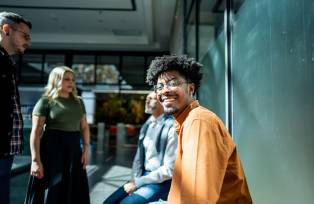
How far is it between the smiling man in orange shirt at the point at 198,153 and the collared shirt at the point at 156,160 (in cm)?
66

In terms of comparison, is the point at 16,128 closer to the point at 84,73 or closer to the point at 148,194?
the point at 148,194

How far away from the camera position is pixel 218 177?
0.89 meters

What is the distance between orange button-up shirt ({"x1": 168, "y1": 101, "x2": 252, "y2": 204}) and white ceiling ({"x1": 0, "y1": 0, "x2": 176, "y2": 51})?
20.1 ft

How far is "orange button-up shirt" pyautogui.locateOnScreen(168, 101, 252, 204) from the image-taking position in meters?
0.86

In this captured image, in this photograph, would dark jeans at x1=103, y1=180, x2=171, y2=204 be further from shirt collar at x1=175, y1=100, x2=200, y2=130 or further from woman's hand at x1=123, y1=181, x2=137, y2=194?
shirt collar at x1=175, y1=100, x2=200, y2=130

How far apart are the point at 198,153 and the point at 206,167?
0.04 metres

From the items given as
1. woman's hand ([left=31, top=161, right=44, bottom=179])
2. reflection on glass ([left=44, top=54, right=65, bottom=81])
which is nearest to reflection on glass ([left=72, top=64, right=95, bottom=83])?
reflection on glass ([left=44, top=54, right=65, bottom=81])

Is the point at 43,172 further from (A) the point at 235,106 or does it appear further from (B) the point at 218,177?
(B) the point at 218,177

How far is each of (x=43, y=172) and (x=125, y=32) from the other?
23.2ft

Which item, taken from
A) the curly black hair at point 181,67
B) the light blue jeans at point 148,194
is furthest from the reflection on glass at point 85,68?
the curly black hair at point 181,67

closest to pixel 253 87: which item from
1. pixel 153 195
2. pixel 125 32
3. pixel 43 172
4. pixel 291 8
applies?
pixel 291 8

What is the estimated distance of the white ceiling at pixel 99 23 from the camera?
22.8 feet

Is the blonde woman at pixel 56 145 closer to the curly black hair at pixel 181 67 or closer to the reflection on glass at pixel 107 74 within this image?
the curly black hair at pixel 181 67

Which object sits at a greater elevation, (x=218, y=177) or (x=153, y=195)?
(x=218, y=177)
